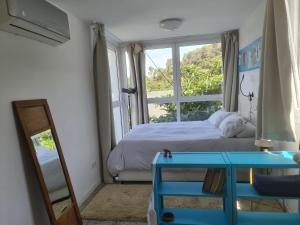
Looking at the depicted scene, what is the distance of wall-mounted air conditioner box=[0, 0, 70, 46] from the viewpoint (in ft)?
5.38

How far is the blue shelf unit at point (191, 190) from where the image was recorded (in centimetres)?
193

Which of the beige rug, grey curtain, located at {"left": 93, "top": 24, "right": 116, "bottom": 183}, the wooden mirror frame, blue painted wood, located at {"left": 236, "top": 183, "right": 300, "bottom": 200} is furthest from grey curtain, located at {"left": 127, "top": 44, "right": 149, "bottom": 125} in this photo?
blue painted wood, located at {"left": 236, "top": 183, "right": 300, "bottom": 200}

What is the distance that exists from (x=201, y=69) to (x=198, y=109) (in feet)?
2.81

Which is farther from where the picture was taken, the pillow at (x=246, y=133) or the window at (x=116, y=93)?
the window at (x=116, y=93)

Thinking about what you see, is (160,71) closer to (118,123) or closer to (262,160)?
(118,123)

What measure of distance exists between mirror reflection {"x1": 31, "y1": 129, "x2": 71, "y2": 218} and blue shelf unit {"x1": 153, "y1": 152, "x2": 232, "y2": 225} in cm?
86

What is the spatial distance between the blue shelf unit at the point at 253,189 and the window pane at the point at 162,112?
131 inches

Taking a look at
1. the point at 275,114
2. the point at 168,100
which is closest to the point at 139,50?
the point at 168,100

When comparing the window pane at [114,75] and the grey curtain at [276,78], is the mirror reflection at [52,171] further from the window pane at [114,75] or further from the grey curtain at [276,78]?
the window pane at [114,75]

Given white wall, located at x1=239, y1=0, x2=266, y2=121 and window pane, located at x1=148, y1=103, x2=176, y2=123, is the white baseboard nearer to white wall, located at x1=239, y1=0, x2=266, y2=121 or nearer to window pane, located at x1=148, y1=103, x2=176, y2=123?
window pane, located at x1=148, y1=103, x2=176, y2=123

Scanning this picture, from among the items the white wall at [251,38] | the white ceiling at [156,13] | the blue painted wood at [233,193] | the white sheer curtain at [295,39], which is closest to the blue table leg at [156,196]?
the blue painted wood at [233,193]

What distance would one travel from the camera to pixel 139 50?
5.05m

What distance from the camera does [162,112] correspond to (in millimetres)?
5453

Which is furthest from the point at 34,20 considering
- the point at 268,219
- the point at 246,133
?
the point at 246,133
